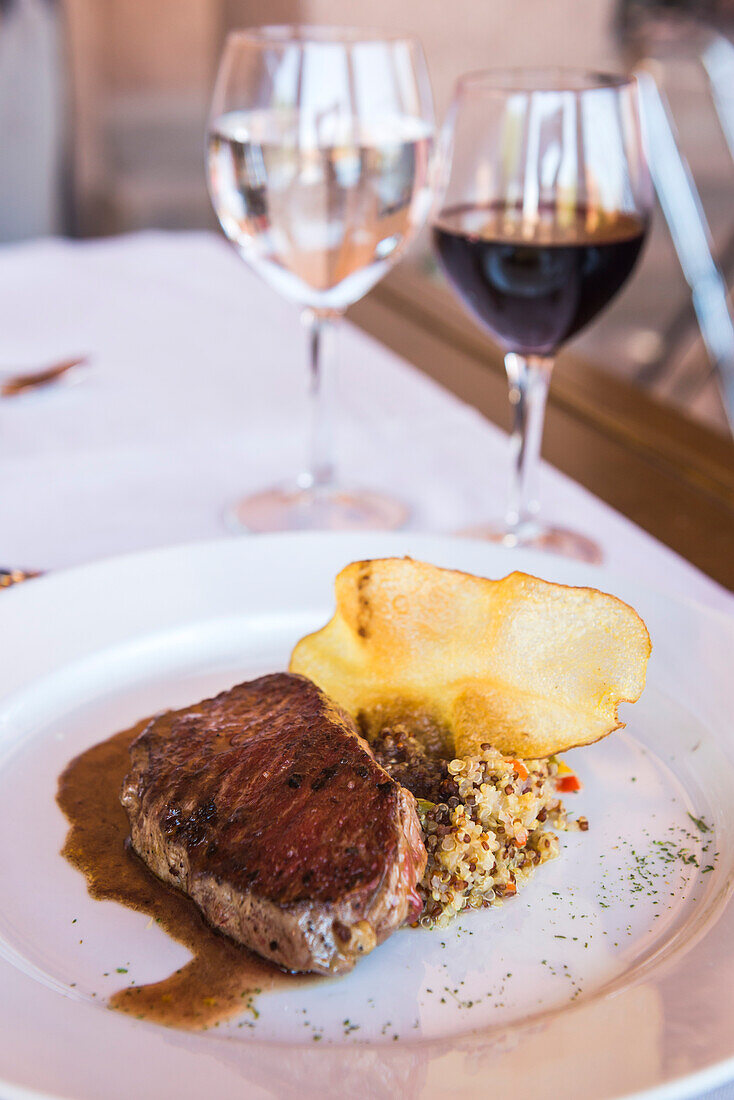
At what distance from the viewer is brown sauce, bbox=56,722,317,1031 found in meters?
0.60

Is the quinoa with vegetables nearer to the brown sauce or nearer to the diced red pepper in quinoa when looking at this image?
the diced red pepper in quinoa

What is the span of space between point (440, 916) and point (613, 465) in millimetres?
852

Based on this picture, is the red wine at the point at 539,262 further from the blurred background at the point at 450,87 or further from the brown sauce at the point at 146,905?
the blurred background at the point at 450,87

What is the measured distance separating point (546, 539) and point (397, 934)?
609 mm

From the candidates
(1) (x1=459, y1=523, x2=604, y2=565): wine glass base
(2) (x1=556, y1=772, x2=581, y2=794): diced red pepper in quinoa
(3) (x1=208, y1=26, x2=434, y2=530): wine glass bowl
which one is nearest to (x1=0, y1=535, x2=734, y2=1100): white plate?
(2) (x1=556, y1=772, x2=581, y2=794): diced red pepper in quinoa

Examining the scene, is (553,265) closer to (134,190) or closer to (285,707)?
(285,707)

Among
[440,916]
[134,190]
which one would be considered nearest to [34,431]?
[440,916]

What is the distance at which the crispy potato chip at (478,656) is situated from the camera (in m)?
0.78

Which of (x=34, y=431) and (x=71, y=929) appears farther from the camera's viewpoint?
(x=34, y=431)

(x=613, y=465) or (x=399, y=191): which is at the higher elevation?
(x=399, y=191)

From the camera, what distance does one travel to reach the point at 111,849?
2.42 ft

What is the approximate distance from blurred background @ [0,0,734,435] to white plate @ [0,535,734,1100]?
2999 millimetres

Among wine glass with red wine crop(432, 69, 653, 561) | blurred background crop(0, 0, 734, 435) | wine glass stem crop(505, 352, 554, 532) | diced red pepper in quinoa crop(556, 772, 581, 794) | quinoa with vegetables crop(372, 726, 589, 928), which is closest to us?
quinoa with vegetables crop(372, 726, 589, 928)

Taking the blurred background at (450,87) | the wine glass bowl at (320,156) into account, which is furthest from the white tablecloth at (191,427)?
the blurred background at (450,87)
